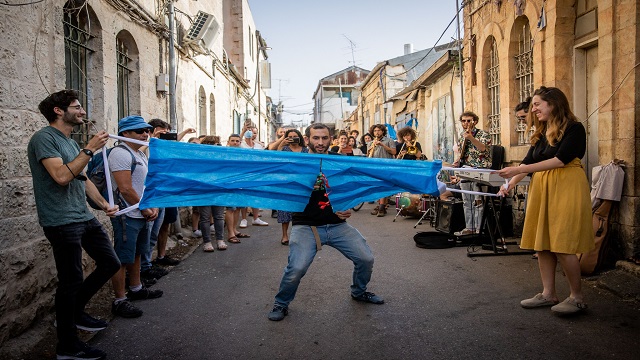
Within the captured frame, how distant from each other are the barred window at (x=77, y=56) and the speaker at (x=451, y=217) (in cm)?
587

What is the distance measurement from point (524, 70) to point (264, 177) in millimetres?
6750

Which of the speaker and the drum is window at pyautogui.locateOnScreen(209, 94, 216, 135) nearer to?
the drum

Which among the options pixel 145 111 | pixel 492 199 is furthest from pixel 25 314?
pixel 492 199

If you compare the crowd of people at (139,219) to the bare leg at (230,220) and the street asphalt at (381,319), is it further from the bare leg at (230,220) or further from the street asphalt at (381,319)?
the bare leg at (230,220)

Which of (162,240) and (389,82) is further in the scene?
(389,82)

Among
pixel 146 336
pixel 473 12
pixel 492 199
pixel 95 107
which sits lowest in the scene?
pixel 146 336

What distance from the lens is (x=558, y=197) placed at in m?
4.41

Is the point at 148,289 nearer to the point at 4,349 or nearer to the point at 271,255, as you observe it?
the point at 4,349

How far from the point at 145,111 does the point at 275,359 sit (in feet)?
21.5

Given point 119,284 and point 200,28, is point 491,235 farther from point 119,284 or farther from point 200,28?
point 200,28

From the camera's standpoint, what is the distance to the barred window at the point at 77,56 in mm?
6422

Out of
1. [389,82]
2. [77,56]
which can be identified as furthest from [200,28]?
[389,82]

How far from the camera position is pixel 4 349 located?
3840 millimetres

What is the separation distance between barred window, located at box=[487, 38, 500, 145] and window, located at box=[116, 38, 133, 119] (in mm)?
7253
